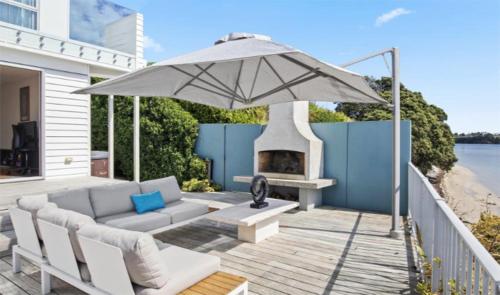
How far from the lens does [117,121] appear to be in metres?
10.5

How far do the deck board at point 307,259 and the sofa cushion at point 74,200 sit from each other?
79 cm

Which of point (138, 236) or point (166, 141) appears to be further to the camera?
point (166, 141)

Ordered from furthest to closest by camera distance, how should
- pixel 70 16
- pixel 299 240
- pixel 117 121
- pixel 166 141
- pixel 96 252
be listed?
1. pixel 117 121
2. pixel 166 141
3. pixel 70 16
4. pixel 299 240
5. pixel 96 252

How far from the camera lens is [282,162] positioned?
768cm

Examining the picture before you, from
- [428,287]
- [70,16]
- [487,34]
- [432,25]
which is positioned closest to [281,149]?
[428,287]

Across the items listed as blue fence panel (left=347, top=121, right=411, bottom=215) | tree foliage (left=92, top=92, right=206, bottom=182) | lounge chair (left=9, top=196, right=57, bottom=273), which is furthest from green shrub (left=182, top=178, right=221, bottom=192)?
lounge chair (left=9, top=196, right=57, bottom=273)

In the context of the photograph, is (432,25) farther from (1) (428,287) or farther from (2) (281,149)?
(1) (428,287)

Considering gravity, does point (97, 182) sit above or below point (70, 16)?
below

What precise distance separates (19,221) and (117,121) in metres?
7.62

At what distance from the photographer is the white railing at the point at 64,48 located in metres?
5.88

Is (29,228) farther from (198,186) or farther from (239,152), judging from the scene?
(239,152)

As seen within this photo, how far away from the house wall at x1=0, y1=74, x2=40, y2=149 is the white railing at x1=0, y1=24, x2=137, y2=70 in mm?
2452

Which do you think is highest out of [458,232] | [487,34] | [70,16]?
[487,34]

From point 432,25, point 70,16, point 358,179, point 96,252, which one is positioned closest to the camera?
point 96,252
